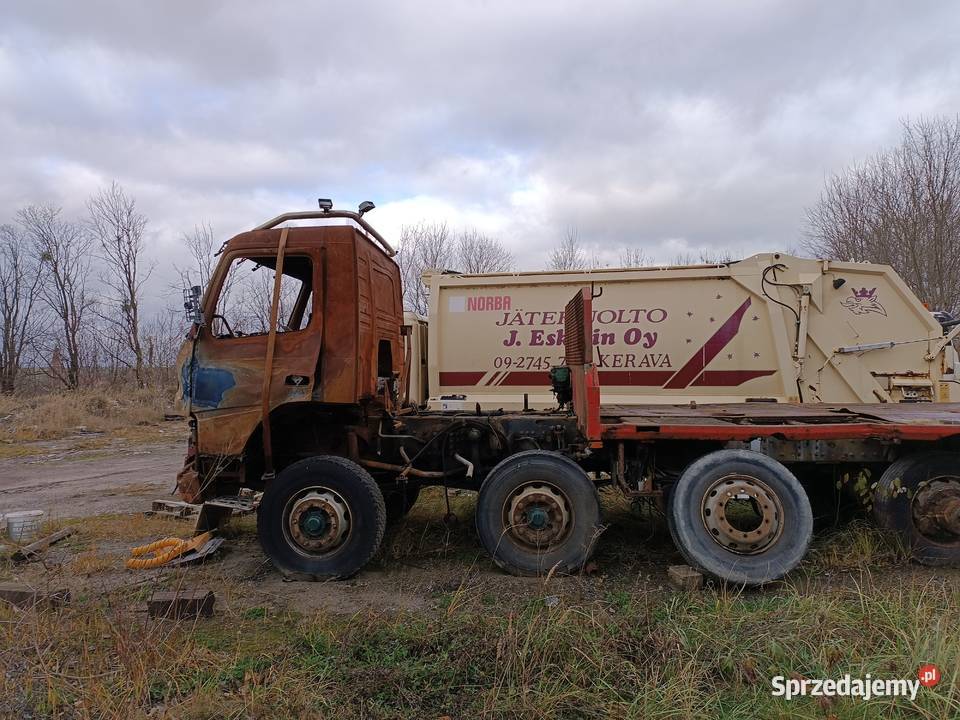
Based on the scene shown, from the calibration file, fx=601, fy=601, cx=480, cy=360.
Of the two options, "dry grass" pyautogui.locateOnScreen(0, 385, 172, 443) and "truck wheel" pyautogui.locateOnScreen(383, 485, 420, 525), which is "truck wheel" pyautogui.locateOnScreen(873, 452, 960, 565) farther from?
"dry grass" pyautogui.locateOnScreen(0, 385, 172, 443)

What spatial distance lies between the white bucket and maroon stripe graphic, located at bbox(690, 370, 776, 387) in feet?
24.2

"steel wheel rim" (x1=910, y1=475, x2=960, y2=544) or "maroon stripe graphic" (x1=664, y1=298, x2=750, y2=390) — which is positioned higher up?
"maroon stripe graphic" (x1=664, y1=298, x2=750, y2=390)

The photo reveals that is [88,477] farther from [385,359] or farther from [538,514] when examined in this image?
[538,514]

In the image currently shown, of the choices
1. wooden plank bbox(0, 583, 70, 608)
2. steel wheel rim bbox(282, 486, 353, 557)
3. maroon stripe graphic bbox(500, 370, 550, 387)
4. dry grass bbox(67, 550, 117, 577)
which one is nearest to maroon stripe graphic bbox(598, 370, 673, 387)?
maroon stripe graphic bbox(500, 370, 550, 387)

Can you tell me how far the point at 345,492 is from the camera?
4715 mm

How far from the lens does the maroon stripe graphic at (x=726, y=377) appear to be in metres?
7.34

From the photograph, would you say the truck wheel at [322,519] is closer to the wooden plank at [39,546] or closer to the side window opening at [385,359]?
the side window opening at [385,359]

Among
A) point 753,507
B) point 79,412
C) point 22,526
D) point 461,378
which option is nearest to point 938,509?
point 753,507

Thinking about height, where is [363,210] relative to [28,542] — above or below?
above

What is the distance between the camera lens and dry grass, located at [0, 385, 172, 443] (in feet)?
49.8

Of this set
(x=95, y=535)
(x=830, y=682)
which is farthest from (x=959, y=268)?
(x=95, y=535)

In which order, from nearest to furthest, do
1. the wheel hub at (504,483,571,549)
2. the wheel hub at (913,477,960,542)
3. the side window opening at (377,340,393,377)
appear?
the wheel hub at (913,477,960,542)
the wheel hub at (504,483,571,549)
the side window opening at (377,340,393,377)

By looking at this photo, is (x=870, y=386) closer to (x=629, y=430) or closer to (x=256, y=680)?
(x=629, y=430)

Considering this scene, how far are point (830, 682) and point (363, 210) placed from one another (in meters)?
4.71
